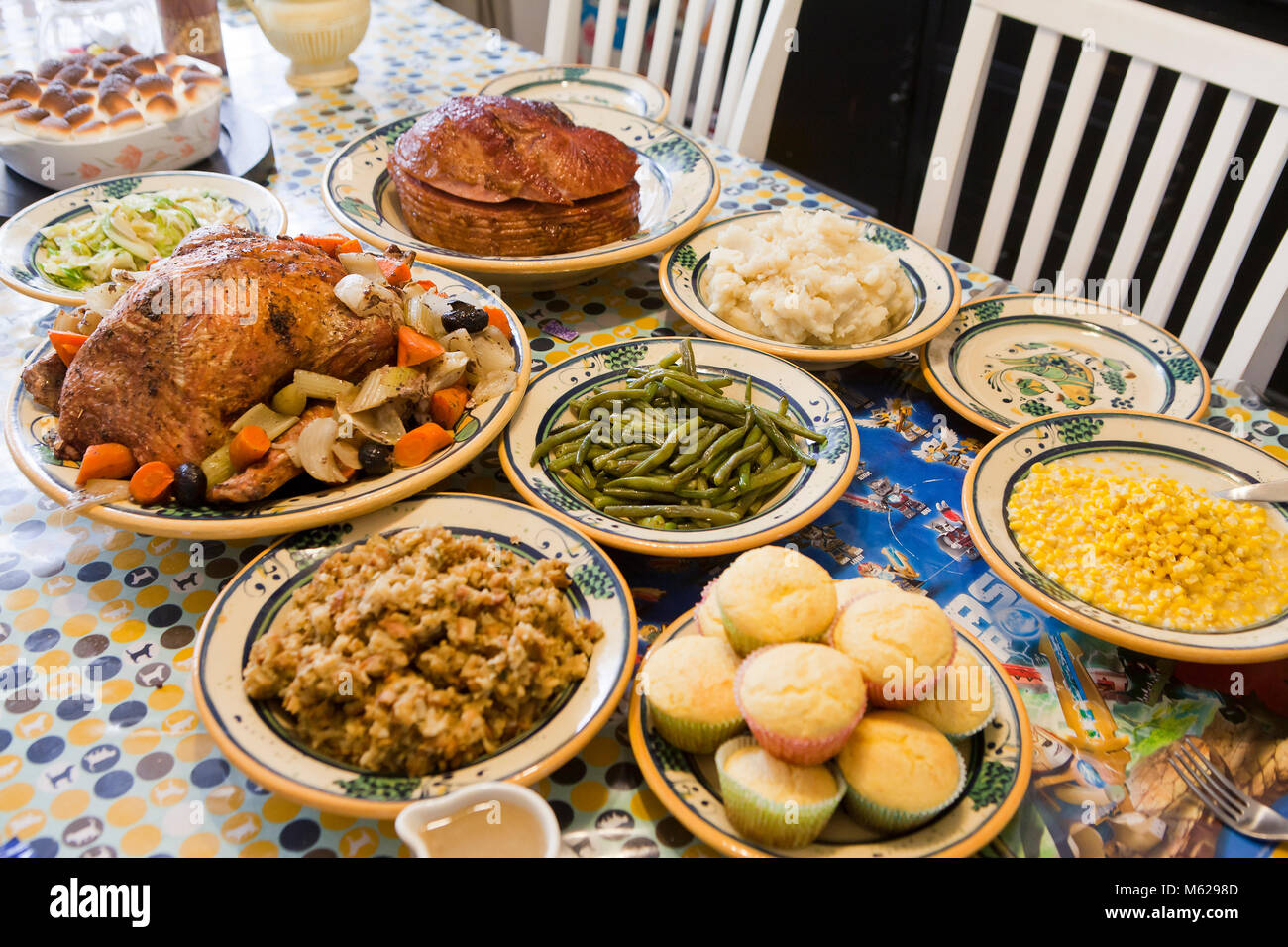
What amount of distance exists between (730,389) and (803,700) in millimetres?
1146

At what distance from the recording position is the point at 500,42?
465 centimetres

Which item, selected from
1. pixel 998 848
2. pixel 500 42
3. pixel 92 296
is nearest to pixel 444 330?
pixel 92 296

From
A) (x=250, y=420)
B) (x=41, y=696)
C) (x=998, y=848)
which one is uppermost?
(x=250, y=420)

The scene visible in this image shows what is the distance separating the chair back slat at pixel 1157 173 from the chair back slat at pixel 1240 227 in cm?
23

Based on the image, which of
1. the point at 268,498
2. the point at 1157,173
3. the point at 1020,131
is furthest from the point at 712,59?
the point at 268,498

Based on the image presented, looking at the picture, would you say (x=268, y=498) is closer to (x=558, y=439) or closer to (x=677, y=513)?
(x=558, y=439)

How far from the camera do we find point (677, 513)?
198cm

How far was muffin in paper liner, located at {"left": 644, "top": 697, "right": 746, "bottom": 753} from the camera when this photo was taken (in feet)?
4.79

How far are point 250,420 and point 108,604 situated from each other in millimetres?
489

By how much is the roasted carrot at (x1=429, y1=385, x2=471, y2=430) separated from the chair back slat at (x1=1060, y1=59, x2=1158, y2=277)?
219cm

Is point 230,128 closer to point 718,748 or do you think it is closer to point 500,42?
point 500,42

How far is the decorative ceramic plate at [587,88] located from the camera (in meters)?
3.81

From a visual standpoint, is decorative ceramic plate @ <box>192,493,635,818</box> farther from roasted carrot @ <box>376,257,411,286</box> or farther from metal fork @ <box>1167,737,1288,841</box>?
metal fork @ <box>1167,737,1288,841</box>

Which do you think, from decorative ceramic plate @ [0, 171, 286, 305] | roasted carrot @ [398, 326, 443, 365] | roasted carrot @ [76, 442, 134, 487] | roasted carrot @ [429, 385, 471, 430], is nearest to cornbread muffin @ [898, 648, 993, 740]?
roasted carrot @ [429, 385, 471, 430]
